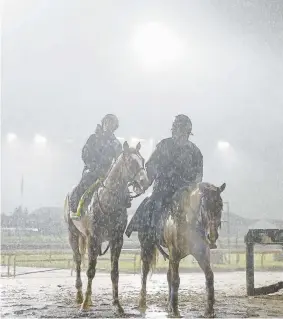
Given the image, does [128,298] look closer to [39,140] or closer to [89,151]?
[89,151]

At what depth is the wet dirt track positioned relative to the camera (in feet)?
10.1

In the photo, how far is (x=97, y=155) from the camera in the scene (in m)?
3.52

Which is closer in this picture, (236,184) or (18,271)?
(236,184)

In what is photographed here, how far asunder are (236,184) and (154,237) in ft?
3.83

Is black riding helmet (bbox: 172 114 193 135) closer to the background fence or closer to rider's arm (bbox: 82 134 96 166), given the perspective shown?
rider's arm (bbox: 82 134 96 166)

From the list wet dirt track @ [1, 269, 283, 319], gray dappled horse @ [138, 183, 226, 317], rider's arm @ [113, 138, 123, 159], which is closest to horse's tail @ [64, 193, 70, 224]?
wet dirt track @ [1, 269, 283, 319]

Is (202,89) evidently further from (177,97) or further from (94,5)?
(94,5)

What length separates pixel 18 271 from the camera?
5023 millimetres

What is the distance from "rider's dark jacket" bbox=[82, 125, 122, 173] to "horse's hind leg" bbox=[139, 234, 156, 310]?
22.2 inches

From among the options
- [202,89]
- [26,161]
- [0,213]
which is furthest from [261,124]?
[0,213]

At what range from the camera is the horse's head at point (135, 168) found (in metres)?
3.03

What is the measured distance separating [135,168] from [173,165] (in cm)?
33

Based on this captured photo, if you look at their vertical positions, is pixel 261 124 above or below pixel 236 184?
above

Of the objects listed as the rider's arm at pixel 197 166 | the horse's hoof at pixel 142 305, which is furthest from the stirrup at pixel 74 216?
the rider's arm at pixel 197 166
